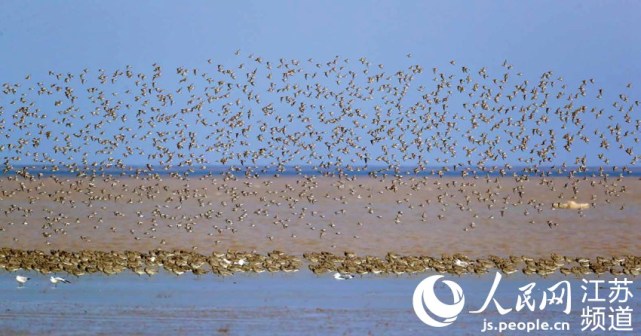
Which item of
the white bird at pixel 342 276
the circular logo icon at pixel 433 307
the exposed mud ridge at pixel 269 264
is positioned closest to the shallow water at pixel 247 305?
the circular logo icon at pixel 433 307

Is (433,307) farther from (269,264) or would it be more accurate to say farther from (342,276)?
(269,264)

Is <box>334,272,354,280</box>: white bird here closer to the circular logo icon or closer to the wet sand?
the circular logo icon

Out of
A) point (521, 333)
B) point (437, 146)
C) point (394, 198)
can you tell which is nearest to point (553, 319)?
point (521, 333)

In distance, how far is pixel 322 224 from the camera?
160ft

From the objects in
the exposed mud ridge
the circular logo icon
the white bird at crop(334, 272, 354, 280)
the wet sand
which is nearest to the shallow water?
the circular logo icon

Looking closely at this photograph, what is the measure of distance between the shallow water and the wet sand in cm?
829

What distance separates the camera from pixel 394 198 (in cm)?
7312

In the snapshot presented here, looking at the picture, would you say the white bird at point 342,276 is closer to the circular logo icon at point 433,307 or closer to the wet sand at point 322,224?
the circular logo icon at point 433,307

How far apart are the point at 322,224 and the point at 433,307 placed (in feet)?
81.0

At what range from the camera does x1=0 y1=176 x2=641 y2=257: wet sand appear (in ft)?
129

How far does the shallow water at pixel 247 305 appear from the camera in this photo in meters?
22.5

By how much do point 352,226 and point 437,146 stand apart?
12575 mm

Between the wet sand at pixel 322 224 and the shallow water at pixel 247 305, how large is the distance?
8289mm

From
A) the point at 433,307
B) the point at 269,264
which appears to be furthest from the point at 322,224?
the point at 433,307
